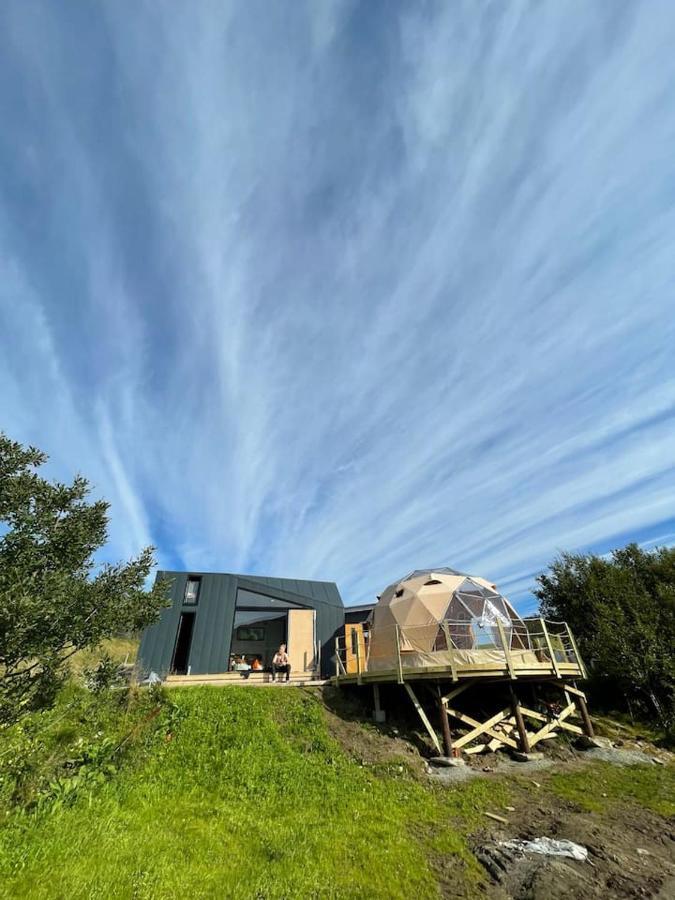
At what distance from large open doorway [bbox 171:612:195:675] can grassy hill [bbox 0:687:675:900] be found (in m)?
8.55

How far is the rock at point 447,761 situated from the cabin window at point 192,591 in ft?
45.2

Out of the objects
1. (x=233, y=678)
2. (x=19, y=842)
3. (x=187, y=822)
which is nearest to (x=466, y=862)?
(x=187, y=822)

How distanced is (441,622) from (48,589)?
10172 millimetres

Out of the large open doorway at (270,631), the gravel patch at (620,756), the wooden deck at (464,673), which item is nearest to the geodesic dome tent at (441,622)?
the wooden deck at (464,673)

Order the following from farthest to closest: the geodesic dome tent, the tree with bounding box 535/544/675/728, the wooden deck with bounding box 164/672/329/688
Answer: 1. the tree with bounding box 535/544/675/728
2. the wooden deck with bounding box 164/672/329/688
3. the geodesic dome tent

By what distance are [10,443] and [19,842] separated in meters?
7.17

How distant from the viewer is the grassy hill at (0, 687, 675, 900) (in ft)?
16.5

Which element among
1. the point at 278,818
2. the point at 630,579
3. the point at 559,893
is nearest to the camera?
the point at 559,893

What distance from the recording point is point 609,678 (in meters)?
17.3

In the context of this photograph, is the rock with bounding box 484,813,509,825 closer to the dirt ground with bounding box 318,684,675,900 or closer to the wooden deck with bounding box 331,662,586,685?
the dirt ground with bounding box 318,684,675,900

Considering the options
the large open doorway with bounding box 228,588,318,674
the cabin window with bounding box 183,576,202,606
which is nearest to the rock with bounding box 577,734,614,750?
the large open doorway with bounding box 228,588,318,674

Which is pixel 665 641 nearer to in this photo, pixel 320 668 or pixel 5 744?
pixel 320 668

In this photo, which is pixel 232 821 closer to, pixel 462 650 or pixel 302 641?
pixel 462 650

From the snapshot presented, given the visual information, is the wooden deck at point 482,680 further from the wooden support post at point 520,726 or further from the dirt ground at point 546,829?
the dirt ground at point 546,829
